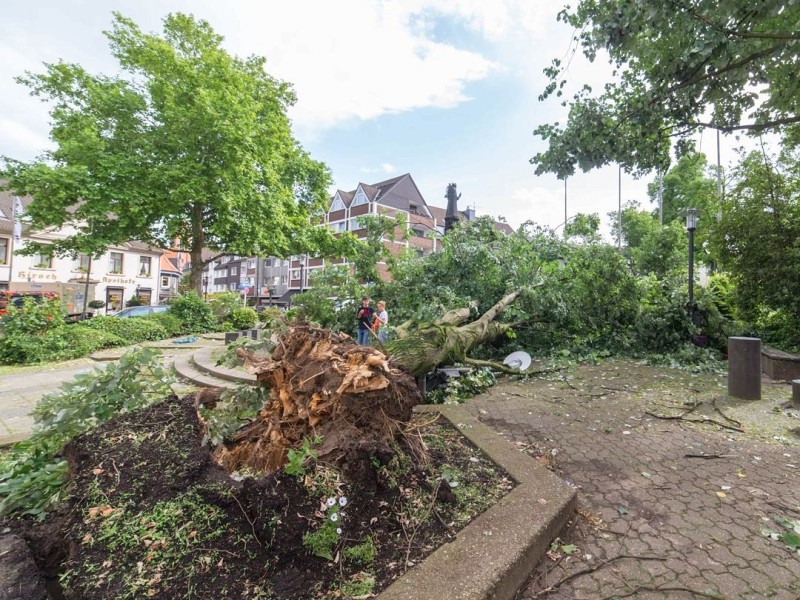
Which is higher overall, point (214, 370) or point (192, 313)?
point (192, 313)

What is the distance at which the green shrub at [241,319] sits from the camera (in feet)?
50.1

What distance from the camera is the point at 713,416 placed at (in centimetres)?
Result: 471

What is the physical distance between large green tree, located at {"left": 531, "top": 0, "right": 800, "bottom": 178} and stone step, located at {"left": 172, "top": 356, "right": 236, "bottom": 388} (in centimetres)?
607

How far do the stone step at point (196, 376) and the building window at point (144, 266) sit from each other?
34.5 metres

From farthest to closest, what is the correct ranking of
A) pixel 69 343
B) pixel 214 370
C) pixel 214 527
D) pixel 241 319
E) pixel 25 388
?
1. pixel 241 319
2. pixel 69 343
3. pixel 214 370
4. pixel 25 388
5. pixel 214 527

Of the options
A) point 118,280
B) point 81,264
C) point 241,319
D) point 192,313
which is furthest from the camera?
point 118,280

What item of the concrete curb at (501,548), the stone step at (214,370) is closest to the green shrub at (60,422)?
the concrete curb at (501,548)

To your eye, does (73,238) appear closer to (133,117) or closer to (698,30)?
(133,117)

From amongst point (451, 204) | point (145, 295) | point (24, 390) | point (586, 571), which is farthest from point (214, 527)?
point (145, 295)

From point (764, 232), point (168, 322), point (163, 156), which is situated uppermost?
point (163, 156)

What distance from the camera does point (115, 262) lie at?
113ft

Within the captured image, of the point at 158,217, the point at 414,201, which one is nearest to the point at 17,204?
the point at 158,217

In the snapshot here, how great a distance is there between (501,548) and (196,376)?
21.5 ft

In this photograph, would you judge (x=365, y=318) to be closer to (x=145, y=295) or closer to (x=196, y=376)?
(x=196, y=376)
